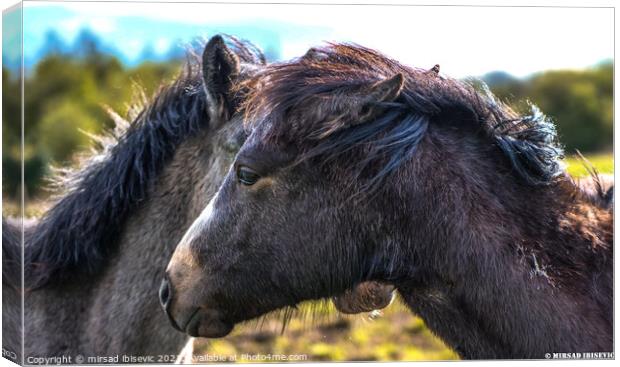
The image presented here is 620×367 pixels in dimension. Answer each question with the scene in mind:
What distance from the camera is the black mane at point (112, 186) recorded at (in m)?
3.72

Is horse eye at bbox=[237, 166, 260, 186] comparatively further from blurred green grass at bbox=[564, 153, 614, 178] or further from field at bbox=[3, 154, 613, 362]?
field at bbox=[3, 154, 613, 362]

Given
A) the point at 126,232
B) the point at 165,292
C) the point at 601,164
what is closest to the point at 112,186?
the point at 126,232

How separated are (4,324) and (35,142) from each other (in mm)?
1001

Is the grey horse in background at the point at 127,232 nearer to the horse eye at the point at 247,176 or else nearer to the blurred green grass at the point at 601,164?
the horse eye at the point at 247,176

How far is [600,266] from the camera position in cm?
278

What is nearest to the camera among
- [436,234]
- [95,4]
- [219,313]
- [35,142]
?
[436,234]

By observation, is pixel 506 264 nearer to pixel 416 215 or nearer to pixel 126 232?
pixel 416 215

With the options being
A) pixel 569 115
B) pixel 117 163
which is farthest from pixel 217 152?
pixel 569 115

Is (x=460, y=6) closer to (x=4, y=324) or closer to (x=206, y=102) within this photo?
(x=206, y=102)

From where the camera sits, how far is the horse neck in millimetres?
2678

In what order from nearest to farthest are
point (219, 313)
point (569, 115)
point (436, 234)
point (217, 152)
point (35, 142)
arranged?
1. point (436, 234)
2. point (219, 313)
3. point (217, 152)
4. point (35, 142)
5. point (569, 115)

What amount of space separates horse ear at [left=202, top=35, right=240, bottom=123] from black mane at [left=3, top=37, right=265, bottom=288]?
148 millimetres

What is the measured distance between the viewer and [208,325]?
307 cm

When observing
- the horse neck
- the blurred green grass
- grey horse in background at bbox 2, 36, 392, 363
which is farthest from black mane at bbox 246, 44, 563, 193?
the blurred green grass
